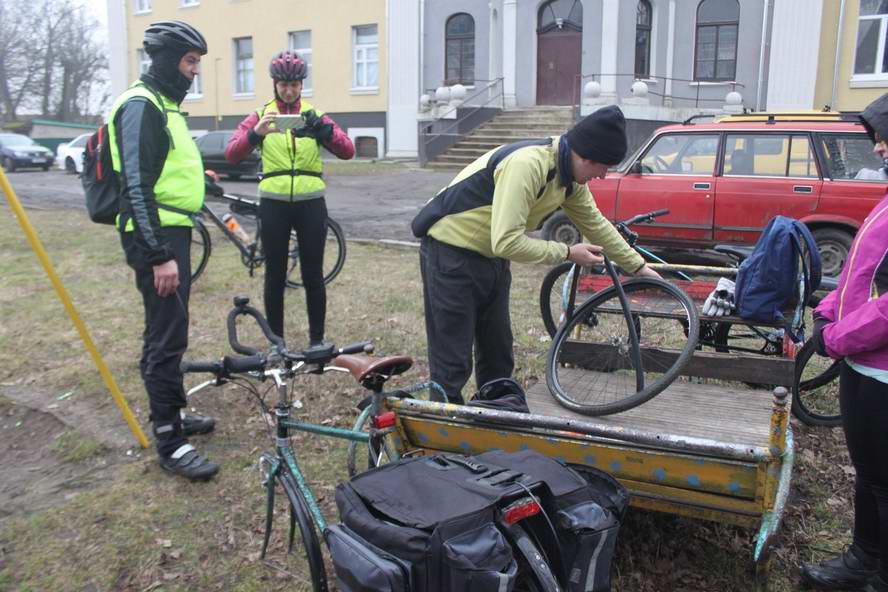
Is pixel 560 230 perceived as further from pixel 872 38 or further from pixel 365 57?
pixel 365 57

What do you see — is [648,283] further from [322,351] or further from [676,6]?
[676,6]

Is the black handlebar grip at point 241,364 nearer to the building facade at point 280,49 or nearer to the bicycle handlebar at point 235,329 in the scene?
the bicycle handlebar at point 235,329

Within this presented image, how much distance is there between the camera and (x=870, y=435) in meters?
2.69

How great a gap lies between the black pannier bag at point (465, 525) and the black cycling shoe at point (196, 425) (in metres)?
2.51

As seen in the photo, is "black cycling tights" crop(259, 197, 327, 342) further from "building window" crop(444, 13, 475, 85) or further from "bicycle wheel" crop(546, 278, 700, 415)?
"building window" crop(444, 13, 475, 85)

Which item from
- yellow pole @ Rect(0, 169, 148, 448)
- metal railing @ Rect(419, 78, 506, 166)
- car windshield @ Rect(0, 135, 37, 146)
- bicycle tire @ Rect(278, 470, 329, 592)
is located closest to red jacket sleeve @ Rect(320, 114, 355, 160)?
yellow pole @ Rect(0, 169, 148, 448)

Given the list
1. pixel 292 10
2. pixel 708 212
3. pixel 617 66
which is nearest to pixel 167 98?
pixel 708 212

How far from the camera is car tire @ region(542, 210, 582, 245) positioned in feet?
31.8

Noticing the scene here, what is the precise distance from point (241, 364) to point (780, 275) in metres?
2.90

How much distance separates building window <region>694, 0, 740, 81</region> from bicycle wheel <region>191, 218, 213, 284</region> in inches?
698

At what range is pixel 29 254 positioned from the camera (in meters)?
10.0

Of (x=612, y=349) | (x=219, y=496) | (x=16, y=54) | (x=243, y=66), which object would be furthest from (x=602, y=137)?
(x=16, y=54)

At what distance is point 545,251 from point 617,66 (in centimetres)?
2003

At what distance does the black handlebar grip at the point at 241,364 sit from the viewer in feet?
9.02
